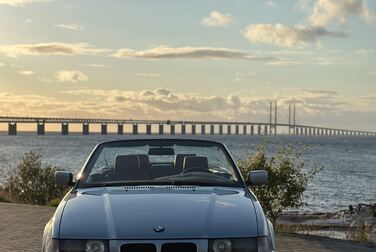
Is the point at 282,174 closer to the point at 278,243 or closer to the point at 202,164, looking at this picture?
the point at 278,243

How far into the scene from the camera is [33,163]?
2095 cm

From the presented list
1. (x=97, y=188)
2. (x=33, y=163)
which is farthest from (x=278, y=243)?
(x=33, y=163)

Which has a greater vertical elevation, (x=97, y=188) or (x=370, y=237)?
(x=97, y=188)

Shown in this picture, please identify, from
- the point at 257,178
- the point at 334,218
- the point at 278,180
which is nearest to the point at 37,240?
the point at 257,178

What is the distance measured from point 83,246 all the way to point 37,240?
5593 millimetres

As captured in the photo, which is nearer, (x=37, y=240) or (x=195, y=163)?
(x=195, y=163)

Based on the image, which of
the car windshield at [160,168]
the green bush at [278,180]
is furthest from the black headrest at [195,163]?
the green bush at [278,180]

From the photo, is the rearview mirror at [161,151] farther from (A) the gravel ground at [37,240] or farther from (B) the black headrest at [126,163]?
(A) the gravel ground at [37,240]

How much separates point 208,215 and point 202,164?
5.41 feet

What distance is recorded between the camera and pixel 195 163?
22.7 ft

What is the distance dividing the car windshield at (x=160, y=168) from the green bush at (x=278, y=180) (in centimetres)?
794

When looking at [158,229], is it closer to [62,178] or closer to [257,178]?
[257,178]

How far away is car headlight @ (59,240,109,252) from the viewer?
16.6ft

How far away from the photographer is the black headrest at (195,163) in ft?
22.7
